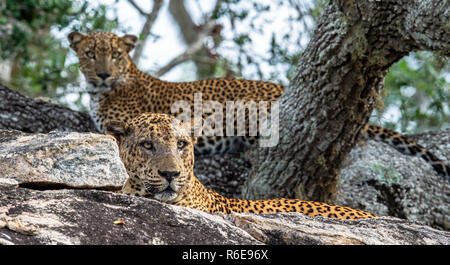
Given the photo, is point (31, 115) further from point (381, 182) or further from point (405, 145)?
point (405, 145)

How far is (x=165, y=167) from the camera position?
6.42 metres

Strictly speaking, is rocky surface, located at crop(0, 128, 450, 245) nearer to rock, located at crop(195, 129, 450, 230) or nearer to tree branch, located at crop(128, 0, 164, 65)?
rock, located at crop(195, 129, 450, 230)

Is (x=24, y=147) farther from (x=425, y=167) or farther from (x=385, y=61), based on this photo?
(x=425, y=167)

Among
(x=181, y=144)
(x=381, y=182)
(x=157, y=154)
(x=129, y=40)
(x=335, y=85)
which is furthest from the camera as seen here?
(x=129, y=40)

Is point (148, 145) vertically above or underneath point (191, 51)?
underneath

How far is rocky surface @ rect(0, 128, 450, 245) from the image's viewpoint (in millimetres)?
4684

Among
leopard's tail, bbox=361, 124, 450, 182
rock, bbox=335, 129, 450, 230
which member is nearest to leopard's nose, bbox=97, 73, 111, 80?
rock, bbox=335, 129, 450, 230

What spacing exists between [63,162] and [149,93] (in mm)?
6077

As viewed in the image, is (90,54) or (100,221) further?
(90,54)

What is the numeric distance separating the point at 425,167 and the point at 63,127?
5.63 m

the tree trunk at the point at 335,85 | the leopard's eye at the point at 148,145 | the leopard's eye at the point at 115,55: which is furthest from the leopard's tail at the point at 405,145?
the leopard's eye at the point at 148,145

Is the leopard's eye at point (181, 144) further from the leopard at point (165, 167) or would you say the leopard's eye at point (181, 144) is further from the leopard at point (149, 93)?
the leopard at point (149, 93)

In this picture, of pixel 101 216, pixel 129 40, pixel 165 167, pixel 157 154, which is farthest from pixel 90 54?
pixel 101 216
